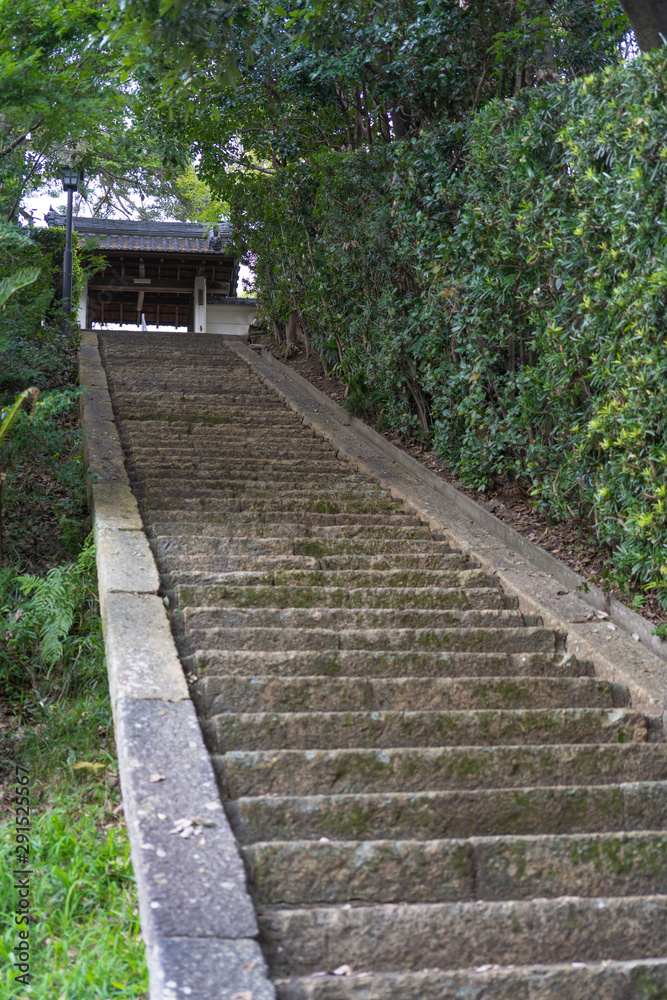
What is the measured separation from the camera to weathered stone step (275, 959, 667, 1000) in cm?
228

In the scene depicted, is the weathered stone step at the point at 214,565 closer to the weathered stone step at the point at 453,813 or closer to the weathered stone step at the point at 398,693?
the weathered stone step at the point at 398,693

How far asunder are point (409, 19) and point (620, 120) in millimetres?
3532

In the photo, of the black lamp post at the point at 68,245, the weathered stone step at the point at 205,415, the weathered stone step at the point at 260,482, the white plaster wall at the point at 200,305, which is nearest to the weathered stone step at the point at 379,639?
the weathered stone step at the point at 260,482

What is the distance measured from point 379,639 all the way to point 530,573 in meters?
1.50

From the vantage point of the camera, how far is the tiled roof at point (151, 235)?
17.7 metres

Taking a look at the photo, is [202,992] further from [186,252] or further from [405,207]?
[186,252]

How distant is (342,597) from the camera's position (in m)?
4.83

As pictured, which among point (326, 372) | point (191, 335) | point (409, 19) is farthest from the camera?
point (191, 335)

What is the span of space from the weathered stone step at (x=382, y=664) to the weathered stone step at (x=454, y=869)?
1.14m

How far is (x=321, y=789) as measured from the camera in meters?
3.25

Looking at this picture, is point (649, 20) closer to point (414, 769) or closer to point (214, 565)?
point (214, 565)

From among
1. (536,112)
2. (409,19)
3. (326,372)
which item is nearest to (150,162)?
(326,372)

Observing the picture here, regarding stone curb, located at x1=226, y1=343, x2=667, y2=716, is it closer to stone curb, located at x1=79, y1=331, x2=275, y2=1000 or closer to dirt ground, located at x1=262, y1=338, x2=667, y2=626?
dirt ground, located at x1=262, y1=338, x2=667, y2=626

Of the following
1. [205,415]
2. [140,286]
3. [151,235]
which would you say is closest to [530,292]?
[205,415]
